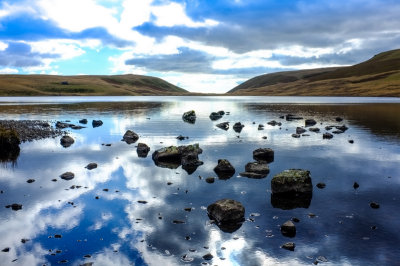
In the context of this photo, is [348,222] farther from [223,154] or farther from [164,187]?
[223,154]

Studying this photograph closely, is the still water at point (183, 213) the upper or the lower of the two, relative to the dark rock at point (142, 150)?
lower

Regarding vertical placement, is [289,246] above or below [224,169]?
below

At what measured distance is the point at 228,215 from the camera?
2217cm

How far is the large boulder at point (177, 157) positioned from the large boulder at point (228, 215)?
1456 centimetres

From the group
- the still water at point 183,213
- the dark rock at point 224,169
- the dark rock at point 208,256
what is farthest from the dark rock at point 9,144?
the dark rock at point 208,256

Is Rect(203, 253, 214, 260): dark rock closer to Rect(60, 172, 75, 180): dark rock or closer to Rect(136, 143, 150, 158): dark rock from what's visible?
Rect(60, 172, 75, 180): dark rock

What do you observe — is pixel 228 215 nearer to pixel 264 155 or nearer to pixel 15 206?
pixel 15 206

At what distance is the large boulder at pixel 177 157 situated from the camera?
125 feet

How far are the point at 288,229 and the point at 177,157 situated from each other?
825 inches

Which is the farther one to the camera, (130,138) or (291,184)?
(130,138)

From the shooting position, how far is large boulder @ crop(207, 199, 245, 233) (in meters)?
21.8

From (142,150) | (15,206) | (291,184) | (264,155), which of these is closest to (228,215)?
(291,184)

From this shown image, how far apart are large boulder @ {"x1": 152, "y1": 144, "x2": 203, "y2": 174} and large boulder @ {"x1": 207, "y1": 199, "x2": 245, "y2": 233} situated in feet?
47.8

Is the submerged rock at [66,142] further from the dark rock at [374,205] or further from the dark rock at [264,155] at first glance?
the dark rock at [374,205]
